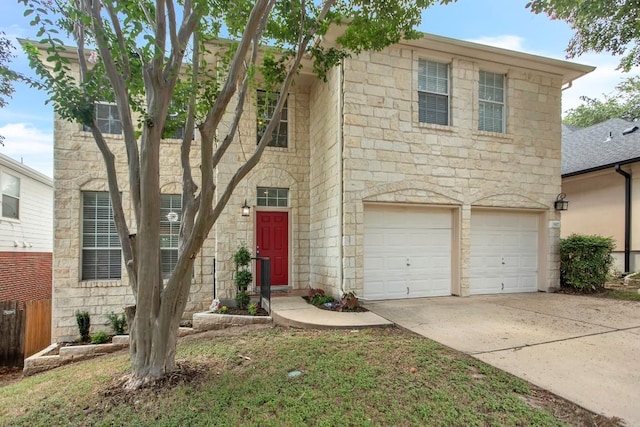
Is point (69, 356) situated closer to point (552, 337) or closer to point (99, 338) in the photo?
point (99, 338)

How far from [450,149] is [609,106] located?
19051 mm

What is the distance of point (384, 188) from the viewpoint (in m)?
6.97

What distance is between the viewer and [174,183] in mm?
7895

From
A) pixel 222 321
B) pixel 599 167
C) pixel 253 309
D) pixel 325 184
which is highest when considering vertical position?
pixel 599 167

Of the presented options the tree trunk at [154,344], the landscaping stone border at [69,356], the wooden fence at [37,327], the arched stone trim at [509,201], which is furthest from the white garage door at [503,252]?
the wooden fence at [37,327]

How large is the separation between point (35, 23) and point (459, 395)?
485cm

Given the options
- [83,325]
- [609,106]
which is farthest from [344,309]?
[609,106]

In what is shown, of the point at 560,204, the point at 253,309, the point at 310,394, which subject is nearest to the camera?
the point at 310,394

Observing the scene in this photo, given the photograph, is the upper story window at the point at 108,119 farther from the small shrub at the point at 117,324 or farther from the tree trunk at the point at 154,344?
the tree trunk at the point at 154,344

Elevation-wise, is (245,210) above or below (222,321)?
above

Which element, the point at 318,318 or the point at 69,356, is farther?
the point at 69,356

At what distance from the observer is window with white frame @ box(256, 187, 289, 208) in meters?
8.22

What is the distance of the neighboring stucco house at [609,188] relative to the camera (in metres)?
9.99

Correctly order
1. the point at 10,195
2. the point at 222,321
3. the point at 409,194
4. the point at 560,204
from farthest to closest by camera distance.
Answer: the point at 10,195, the point at 560,204, the point at 409,194, the point at 222,321
